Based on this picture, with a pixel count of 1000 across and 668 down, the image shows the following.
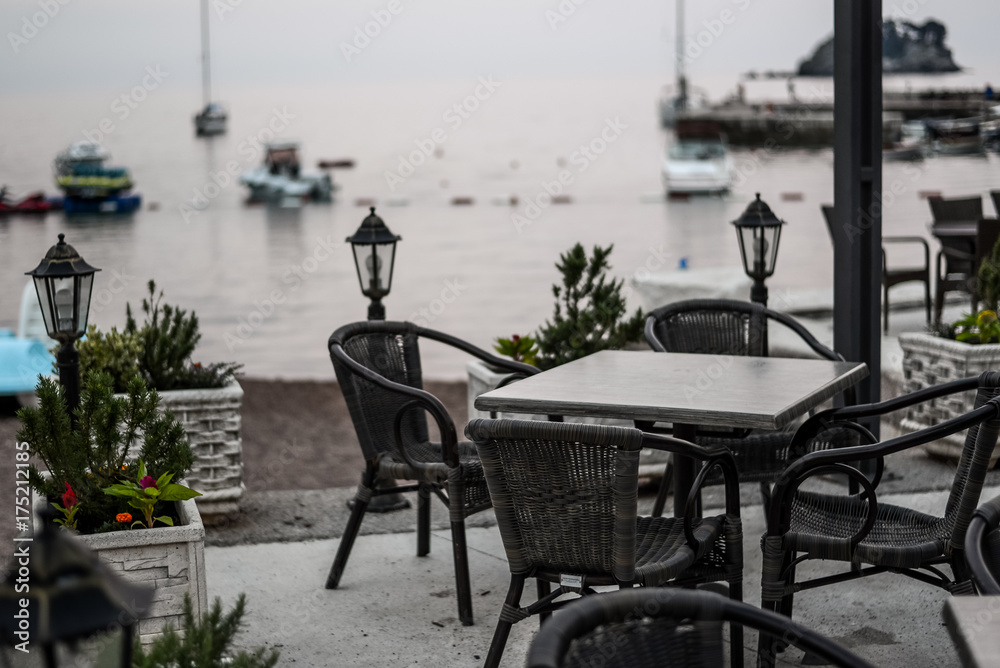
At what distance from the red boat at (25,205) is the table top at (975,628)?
118 feet

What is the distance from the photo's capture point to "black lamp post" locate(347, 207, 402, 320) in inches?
175

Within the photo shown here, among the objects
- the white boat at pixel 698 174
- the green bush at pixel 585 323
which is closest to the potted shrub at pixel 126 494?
the green bush at pixel 585 323

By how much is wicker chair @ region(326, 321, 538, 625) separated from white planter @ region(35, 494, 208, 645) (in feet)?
2.59

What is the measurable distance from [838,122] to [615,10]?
35.7 metres

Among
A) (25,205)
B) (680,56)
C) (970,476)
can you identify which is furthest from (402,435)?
(680,56)

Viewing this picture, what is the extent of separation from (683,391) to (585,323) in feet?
5.12

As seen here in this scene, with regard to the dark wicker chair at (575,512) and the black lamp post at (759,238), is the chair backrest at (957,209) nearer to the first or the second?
the black lamp post at (759,238)

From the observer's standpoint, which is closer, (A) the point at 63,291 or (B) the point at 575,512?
(B) the point at 575,512

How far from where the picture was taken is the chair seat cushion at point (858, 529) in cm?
266

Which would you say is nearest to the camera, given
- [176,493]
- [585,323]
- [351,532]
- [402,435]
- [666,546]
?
[666,546]

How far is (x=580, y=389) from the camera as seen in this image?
325cm

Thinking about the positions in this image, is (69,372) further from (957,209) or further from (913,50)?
(957,209)

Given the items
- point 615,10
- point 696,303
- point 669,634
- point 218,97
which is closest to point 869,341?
point 696,303

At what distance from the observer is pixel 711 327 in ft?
14.0
